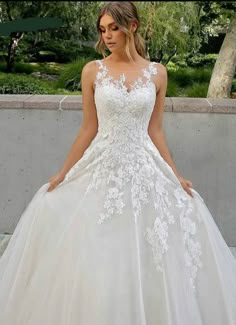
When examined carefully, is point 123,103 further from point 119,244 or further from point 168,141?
point 168,141

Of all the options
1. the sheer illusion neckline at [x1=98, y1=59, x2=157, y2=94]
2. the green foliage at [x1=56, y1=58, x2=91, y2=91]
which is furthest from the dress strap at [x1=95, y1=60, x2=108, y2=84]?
the green foliage at [x1=56, y1=58, x2=91, y2=91]

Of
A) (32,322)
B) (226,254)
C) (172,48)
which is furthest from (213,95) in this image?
(32,322)

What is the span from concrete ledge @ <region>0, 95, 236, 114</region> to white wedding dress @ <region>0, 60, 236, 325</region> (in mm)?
1535

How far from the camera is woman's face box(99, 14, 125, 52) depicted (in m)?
2.15

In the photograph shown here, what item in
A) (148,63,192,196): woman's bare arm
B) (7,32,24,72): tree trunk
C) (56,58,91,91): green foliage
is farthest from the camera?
(7,32,24,72): tree trunk

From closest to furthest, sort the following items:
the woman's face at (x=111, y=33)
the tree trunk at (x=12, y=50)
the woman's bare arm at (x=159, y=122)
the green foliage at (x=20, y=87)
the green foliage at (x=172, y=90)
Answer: the woman's face at (x=111, y=33) < the woman's bare arm at (x=159, y=122) < the green foliage at (x=20, y=87) < the green foliage at (x=172, y=90) < the tree trunk at (x=12, y=50)

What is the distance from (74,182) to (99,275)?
471mm

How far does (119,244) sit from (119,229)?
68mm

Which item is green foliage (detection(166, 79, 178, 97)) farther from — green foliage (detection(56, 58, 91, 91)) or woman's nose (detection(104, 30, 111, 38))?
woman's nose (detection(104, 30, 111, 38))

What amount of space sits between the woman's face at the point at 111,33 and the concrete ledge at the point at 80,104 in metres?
1.73

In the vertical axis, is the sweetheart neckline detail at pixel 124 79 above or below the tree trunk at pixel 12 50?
above

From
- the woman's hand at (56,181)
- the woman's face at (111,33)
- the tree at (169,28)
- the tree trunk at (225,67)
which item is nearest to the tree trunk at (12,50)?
the tree at (169,28)

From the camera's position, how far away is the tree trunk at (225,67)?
495 centimetres

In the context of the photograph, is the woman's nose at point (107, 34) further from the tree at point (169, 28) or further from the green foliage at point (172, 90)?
the green foliage at point (172, 90)
